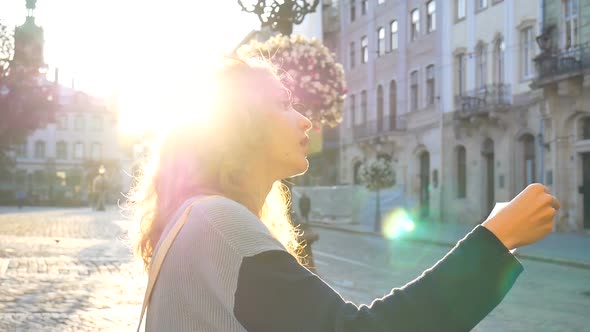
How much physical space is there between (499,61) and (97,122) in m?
64.5

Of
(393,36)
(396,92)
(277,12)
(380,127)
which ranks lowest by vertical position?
(277,12)

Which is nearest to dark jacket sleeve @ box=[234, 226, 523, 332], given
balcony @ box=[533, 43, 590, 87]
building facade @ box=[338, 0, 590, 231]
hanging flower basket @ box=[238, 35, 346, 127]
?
hanging flower basket @ box=[238, 35, 346, 127]

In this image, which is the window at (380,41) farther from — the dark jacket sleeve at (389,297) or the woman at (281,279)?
the dark jacket sleeve at (389,297)

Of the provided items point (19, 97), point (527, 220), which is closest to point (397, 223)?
point (19, 97)

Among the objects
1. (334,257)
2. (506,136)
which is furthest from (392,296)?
(506,136)

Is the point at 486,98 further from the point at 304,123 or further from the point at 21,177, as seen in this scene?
the point at 21,177

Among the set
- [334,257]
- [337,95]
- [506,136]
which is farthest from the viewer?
[506,136]

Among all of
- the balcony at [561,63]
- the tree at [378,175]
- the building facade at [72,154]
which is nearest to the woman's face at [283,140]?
the balcony at [561,63]

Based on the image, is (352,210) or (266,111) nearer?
(266,111)

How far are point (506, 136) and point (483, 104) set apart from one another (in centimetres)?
133

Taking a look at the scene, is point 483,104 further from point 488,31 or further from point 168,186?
point 168,186

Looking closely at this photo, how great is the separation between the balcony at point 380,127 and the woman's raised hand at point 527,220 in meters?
34.8

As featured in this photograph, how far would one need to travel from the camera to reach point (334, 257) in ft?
53.2

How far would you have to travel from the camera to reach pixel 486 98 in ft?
92.5
